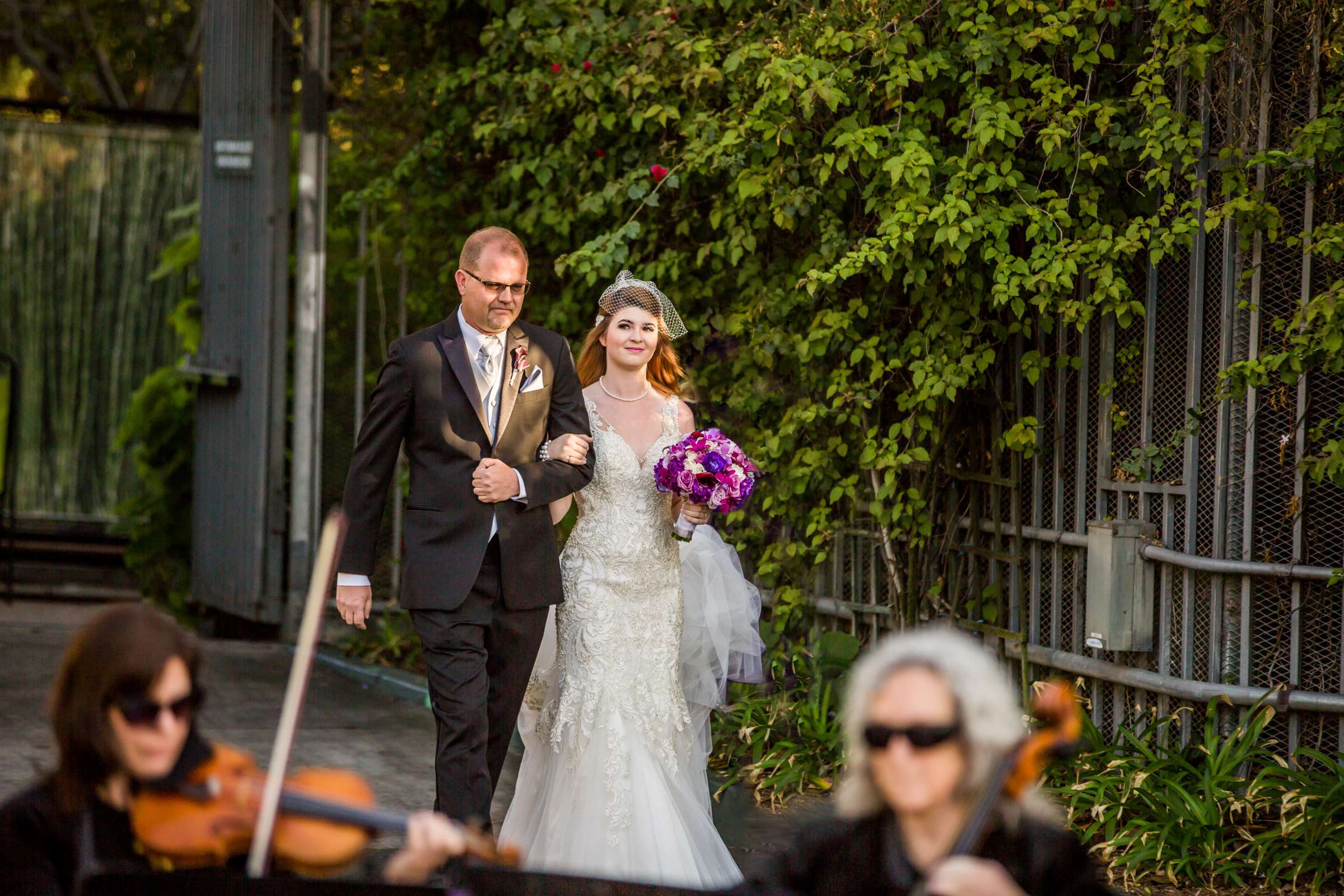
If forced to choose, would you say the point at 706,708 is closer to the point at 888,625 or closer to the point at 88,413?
the point at 888,625

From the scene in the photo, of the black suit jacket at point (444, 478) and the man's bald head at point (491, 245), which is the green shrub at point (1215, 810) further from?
the man's bald head at point (491, 245)

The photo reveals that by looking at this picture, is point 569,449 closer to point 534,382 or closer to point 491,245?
point 534,382

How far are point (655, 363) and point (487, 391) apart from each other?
2.98 ft

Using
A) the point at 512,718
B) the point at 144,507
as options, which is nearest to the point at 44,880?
the point at 512,718

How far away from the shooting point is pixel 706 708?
→ 19.0 feet

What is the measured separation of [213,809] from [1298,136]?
430cm

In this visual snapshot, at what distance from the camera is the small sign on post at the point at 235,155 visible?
10.1 meters

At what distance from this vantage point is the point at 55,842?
2582 millimetres

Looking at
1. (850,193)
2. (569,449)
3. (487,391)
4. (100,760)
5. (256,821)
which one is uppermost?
(850,193)

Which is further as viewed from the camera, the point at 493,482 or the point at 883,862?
the point at 493,482

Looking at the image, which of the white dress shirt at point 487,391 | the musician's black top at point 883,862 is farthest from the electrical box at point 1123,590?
the musician's black top at point 883,862

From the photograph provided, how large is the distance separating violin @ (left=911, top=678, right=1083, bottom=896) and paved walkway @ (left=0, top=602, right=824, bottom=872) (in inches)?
124

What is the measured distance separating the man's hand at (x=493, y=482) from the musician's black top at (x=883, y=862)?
2732 millimetres

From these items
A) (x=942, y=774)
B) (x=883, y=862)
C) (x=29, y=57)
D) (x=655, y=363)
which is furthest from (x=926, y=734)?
(x=29, y=57)
